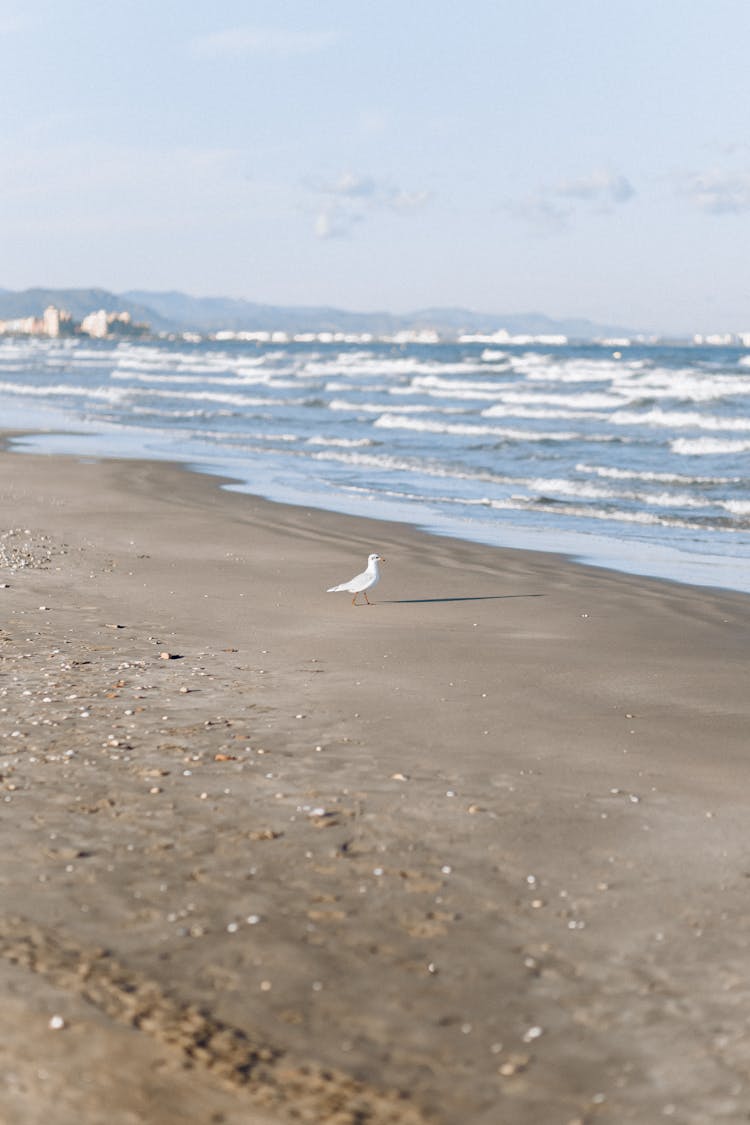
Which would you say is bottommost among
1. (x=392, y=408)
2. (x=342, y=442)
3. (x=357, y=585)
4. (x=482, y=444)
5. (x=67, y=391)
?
(x=357, y=585)

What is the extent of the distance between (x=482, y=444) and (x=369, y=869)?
30582mm

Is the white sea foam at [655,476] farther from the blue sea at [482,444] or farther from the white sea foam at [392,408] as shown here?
the white sea foam at [392,408]

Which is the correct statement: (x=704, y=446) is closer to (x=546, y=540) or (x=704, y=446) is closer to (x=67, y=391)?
(x=546, y=540)

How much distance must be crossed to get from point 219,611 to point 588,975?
287 inches

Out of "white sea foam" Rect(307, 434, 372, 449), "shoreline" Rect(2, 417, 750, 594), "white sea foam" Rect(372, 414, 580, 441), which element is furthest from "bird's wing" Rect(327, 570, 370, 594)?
"white sea foam" Rect(372, 414, 580, 441)

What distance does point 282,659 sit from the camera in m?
9.82

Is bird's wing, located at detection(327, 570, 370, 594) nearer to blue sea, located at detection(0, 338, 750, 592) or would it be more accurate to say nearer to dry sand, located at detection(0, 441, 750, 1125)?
dry sand, located at detection(0, 441, 750, 1125)

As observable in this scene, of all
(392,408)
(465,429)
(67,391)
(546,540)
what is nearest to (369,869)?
(546,540)

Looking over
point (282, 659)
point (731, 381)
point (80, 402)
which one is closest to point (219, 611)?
point (282, 659)

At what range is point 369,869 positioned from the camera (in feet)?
18.9

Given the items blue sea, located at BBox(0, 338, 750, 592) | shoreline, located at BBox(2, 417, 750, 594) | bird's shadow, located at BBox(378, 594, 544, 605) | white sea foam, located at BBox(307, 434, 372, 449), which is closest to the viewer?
bird's shadow, located at BBox(378, 594, 544, 605)

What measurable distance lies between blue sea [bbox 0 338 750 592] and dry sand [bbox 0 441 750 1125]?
6.30 meters

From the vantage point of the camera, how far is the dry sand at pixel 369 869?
13.7 ft

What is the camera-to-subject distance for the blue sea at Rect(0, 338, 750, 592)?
20002mm
